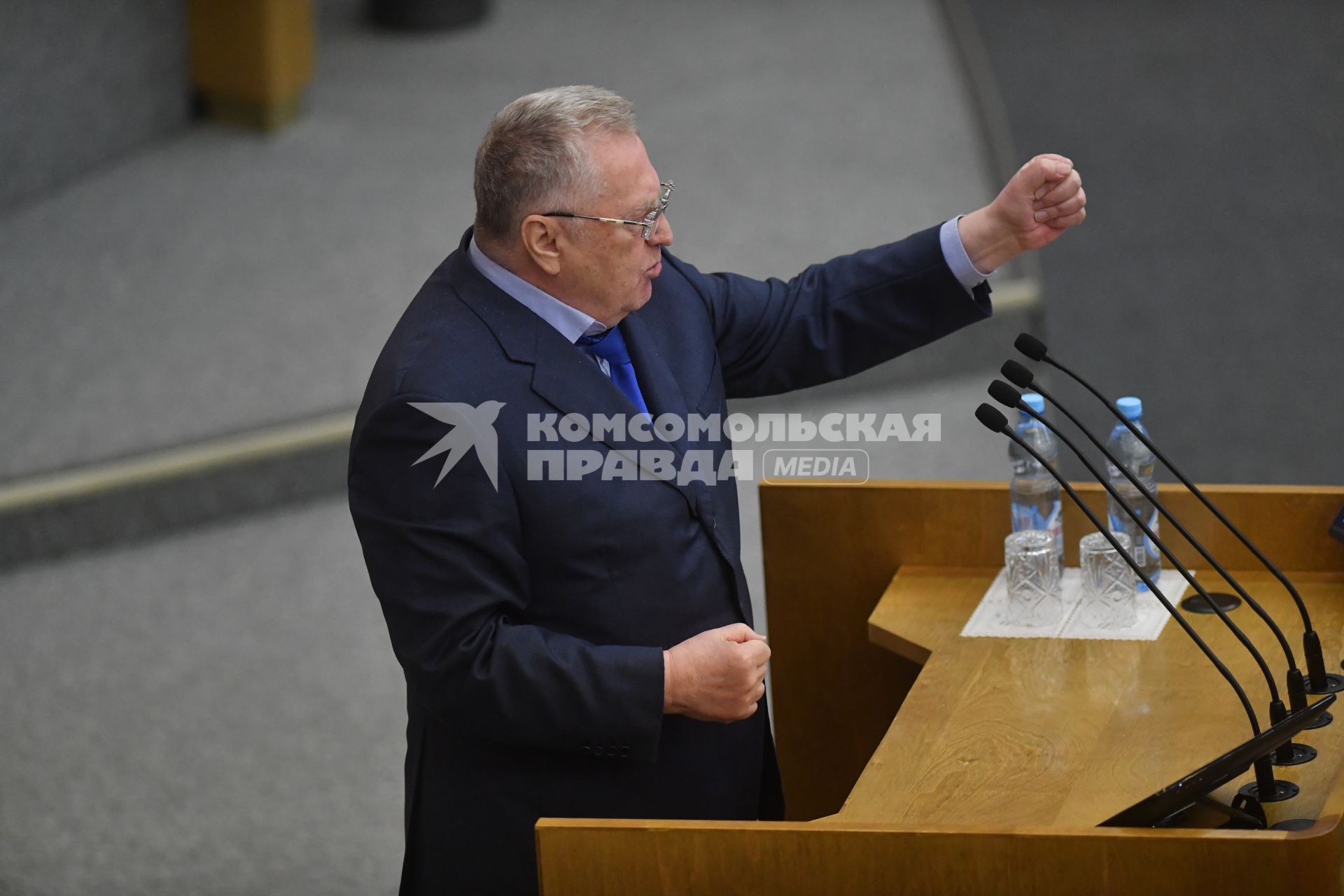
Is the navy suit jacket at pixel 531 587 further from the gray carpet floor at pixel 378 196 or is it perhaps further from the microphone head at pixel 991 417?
the gray carpet floor at pixel 378 196

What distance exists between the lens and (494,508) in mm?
1839

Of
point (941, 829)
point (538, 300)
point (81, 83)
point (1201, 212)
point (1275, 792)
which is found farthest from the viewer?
point (1201, 212)

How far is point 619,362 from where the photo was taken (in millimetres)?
2037

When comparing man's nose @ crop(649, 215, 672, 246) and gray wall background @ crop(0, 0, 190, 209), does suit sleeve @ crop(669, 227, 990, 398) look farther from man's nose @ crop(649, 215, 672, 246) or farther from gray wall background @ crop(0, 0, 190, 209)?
gray wall background @ crop(0, 0, 190, 209)

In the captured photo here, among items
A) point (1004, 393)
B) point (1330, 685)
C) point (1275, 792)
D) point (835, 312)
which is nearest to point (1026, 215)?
point (835, 312)

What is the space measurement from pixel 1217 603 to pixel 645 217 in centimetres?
89

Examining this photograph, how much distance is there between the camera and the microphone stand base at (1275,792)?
1724 millimetres

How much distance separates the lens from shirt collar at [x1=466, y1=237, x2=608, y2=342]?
194 cm

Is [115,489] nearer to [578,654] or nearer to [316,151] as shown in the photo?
[316,151]

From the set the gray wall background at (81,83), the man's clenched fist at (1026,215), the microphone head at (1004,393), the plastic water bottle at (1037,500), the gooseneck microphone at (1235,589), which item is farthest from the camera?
the gray wall background at (81,83)

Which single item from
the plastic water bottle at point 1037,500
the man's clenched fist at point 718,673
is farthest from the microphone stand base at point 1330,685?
the man's clenched fist at point 718,673

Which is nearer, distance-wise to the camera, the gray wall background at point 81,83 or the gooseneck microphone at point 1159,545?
the gooseneck microphone at point 1159,545

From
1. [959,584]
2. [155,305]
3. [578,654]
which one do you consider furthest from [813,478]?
[155,305]

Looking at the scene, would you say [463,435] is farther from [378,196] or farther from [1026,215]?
[378,196]
